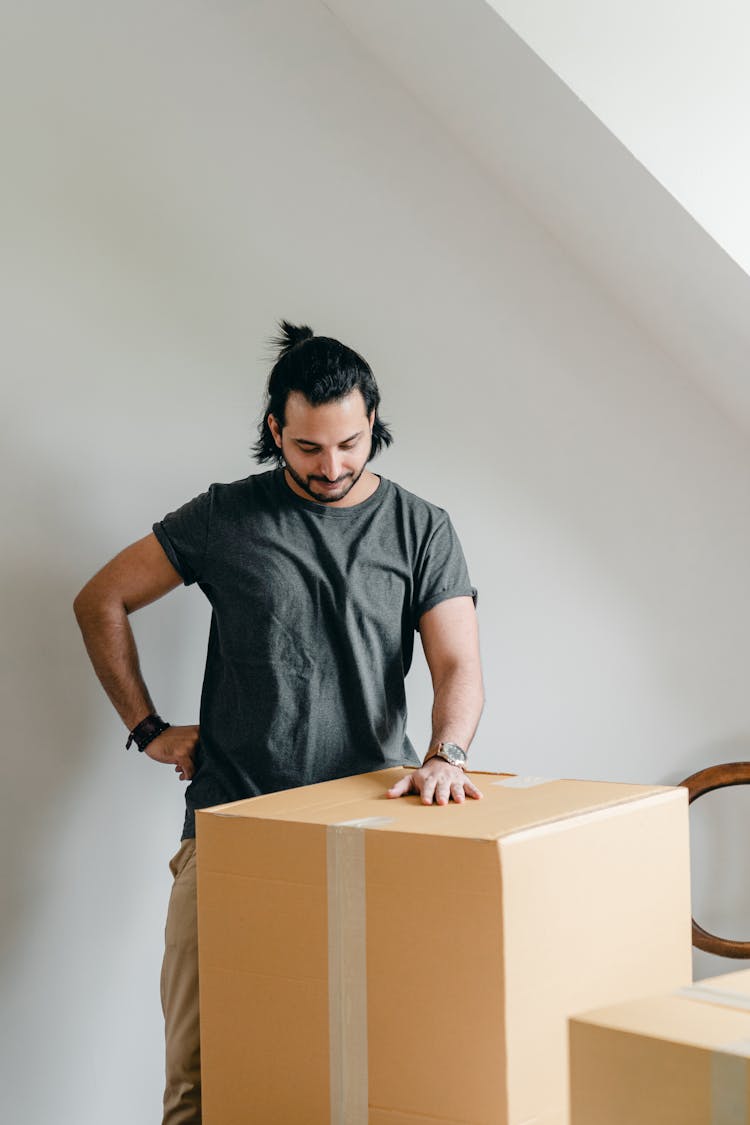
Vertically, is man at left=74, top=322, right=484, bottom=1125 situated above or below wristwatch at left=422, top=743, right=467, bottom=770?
above

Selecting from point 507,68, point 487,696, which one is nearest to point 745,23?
point 507,68

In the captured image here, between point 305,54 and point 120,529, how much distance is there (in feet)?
3.31

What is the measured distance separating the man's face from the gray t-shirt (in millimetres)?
54

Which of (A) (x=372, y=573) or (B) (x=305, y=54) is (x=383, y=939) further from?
(B) (x=305, y=54)

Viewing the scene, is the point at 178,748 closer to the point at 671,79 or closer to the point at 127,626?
the point at 127,626

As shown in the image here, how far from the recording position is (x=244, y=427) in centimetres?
200

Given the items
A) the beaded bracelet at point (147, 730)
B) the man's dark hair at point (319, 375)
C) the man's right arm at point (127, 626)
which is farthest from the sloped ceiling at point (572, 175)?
the beaded bracelet at point (147, 730)

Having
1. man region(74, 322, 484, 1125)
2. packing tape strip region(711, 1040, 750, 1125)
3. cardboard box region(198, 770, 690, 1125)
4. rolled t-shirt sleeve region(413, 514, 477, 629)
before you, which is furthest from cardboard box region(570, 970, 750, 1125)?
rolled t-shirt sleeve region(413, 514, 477, 629)

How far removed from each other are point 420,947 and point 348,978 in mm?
91

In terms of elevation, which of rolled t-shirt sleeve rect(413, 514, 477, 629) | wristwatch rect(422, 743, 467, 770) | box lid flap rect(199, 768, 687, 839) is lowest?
box lid flap rect(199, 768, 687, 839)

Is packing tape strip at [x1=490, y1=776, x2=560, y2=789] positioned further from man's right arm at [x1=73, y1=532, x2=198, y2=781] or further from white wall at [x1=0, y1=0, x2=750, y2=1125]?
white wall at [x1=0, y1=0, x2=750, y2=1125]

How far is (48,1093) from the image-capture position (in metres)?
1.81

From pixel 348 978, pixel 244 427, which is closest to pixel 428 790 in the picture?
pixel 348 978

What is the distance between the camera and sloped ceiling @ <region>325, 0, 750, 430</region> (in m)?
1.75
